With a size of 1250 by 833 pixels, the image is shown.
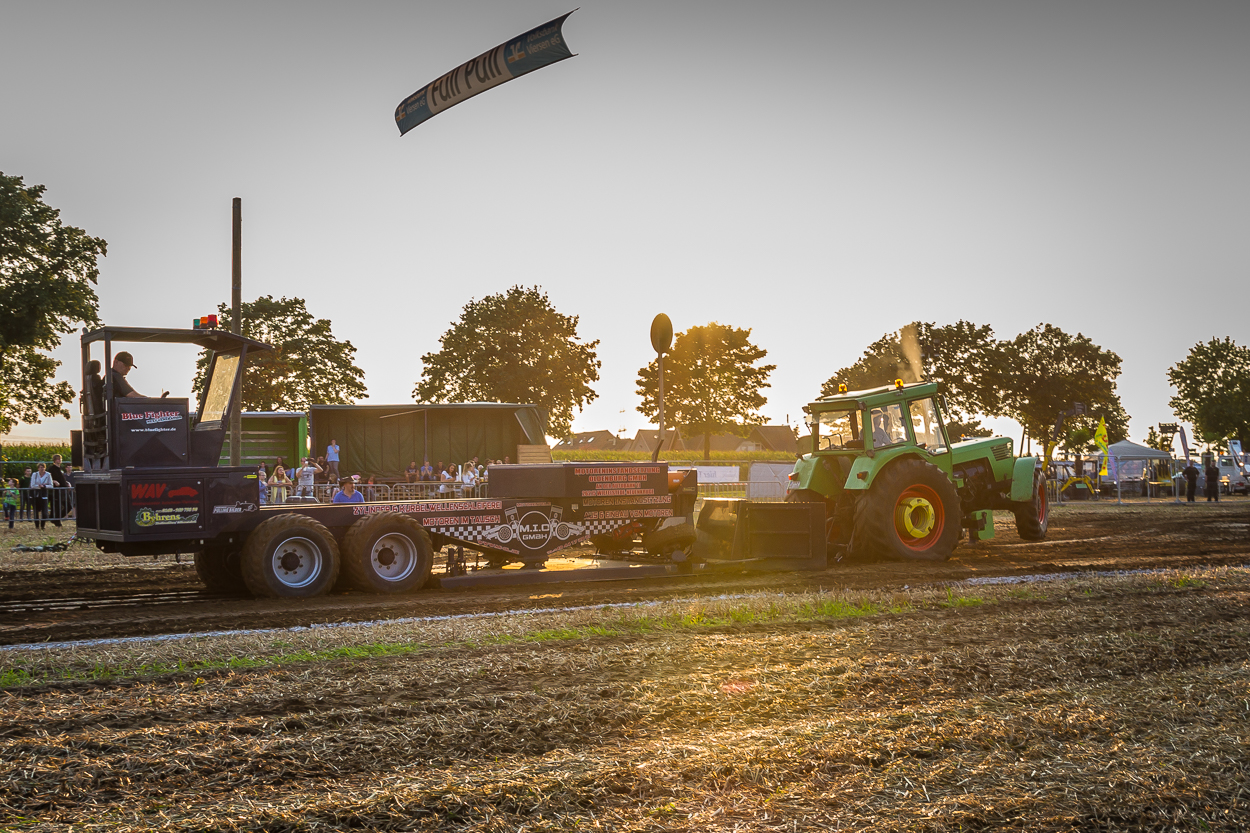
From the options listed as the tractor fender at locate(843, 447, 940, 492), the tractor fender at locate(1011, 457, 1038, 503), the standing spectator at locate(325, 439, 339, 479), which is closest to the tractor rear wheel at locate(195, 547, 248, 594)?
the tractor fender at locate(843, 447, 940, 492)

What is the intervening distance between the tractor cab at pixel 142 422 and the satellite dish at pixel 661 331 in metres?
4.44

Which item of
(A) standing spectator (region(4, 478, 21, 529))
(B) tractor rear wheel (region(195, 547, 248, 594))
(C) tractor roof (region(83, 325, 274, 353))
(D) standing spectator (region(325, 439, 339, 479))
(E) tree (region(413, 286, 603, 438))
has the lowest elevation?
(B) tractor rear wheel (region(195, 547, 248, 594))

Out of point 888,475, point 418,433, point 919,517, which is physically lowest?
point 919,517

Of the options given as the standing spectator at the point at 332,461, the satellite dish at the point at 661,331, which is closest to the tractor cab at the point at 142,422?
the satellite dish at the point at 661,331

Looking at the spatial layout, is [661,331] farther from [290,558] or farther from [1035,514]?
[1035,514]

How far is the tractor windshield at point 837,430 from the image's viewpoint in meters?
12.9

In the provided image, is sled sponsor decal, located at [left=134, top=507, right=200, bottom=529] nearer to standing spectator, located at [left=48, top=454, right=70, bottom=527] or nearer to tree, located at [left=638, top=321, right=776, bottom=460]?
standing spectator, located at [left=48, top=454, right=70, bottom=527]

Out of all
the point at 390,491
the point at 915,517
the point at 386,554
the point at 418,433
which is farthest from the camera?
the point at 418,433

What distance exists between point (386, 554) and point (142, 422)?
2.80 m

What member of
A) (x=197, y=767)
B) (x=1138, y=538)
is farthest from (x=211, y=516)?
(x=1138, y=538)

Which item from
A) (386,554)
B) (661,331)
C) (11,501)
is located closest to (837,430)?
(661,331)

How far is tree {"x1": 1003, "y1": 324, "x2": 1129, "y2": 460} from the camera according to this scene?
52.3 m

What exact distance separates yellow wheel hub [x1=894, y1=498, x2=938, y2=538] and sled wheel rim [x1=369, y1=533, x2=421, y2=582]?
6.10 metres

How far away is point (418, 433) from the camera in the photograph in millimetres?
25891
